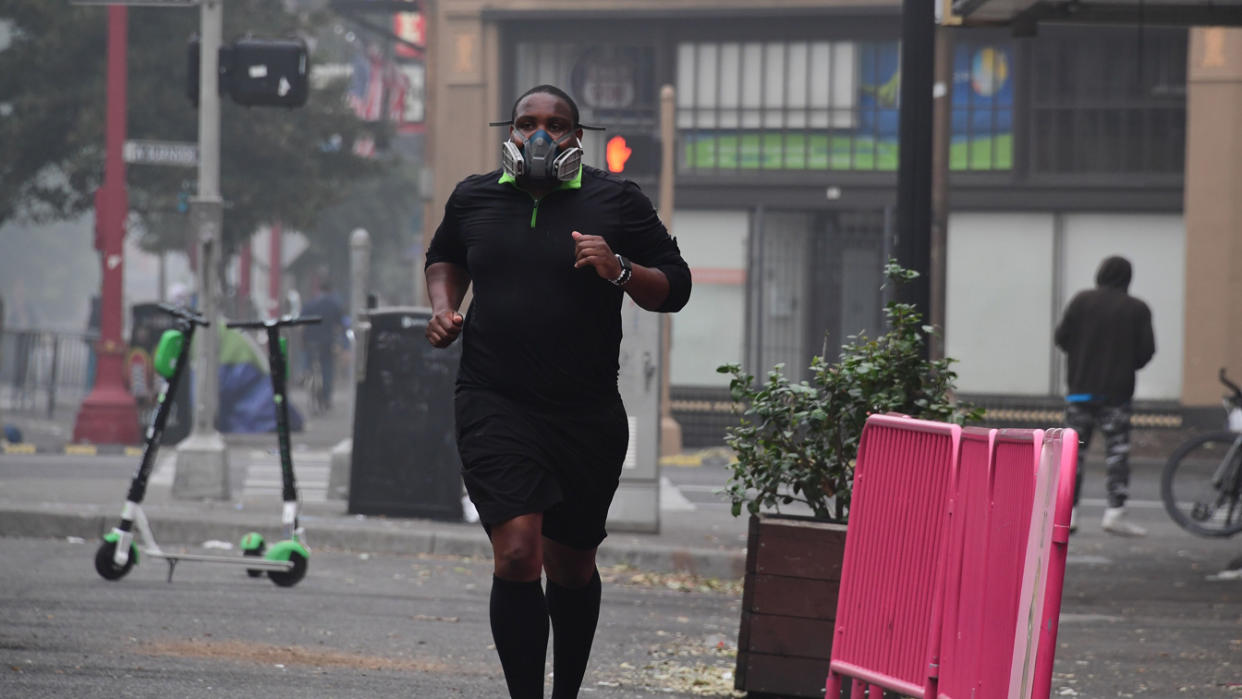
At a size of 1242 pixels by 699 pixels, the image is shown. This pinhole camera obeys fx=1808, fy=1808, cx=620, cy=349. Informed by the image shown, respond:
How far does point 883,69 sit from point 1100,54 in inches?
88.7

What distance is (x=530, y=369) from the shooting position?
471 cm

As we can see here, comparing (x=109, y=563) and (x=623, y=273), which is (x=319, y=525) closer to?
(x=109, y=563)

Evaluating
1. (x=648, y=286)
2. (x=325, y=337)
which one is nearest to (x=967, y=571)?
(x=648, y=286)

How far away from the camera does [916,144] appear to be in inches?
293

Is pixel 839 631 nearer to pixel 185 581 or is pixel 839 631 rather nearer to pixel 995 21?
pixel 185 581

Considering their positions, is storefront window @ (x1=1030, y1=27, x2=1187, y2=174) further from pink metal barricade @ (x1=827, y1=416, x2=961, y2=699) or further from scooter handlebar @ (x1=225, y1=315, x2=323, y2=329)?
pink metal barricade @ (x1=827, y1=416, x2=961, y2=699)

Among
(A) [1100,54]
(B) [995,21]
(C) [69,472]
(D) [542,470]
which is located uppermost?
(A) [1100,54]

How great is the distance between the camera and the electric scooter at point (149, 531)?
8172 millimetres

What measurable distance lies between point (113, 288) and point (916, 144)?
12.6 metres

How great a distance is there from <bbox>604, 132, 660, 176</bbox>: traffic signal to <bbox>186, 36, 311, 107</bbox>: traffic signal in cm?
215

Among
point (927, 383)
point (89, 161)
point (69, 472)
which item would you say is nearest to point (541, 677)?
point (927, 383)

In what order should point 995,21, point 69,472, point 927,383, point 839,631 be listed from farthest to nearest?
point 69,472 → point 995,21 → point 927,383 → point 839,631

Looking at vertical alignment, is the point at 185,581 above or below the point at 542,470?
below

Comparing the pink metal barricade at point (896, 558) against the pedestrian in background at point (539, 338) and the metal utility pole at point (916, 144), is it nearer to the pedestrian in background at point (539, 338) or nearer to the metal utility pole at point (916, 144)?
the pedestrian in background at point (539, 338)
